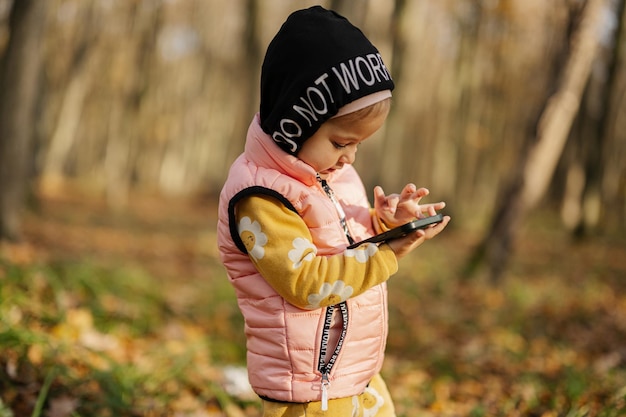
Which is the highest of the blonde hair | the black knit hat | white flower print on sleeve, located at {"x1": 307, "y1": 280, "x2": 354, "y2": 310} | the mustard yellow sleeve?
the black knit hat

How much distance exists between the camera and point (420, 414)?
13.3 feet

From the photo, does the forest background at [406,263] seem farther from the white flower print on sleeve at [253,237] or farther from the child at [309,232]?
the white flower print on sleeve at [253,237]

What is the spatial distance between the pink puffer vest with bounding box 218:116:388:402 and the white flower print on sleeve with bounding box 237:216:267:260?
0.05 metres

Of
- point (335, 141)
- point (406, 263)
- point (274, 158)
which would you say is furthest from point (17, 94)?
point (335, 141)

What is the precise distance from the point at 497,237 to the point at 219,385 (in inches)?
242

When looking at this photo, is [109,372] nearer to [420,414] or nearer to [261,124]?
[420,414]

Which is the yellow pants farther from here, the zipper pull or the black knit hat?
the black knit hat

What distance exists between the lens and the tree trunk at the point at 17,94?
26.0ft

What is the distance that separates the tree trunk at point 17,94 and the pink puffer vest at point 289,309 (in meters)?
7.05

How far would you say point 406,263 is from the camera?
11523 mm

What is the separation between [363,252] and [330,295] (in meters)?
0.18

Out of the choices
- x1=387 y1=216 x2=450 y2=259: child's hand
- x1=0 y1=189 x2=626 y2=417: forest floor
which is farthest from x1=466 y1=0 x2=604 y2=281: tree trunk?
x1=387 y1=216 x2=450 y2=259: child's hand

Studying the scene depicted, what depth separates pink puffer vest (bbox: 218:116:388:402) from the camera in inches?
76.9

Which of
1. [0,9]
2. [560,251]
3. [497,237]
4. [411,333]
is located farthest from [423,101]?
[411,333]
